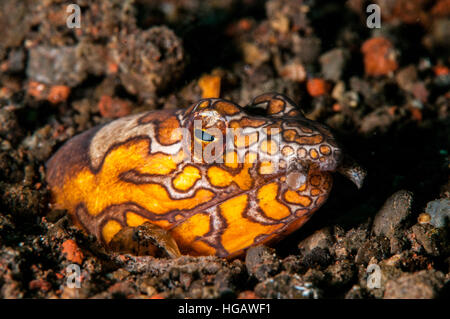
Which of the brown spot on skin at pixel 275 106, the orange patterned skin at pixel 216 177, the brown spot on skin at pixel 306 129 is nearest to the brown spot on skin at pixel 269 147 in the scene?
the orange patterned skin at pixel 216 177

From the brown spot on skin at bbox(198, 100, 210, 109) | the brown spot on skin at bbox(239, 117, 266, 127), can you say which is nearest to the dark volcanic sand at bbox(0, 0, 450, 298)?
the brown spot on skin at bbox(239, 117, 266, 127)

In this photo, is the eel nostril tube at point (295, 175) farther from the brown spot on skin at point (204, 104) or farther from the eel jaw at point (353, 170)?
the brown spot on skin at point (204, 104)

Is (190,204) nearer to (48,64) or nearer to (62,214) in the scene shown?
(62,214)

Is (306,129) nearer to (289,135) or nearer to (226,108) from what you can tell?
(289,135)

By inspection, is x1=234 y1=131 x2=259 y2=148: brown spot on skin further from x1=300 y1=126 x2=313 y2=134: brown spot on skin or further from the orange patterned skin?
x1=300 y1=126 x2=313 y2=134: brown spot on skin

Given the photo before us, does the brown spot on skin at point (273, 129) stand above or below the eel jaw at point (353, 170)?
above

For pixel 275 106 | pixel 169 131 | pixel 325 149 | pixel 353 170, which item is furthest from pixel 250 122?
pixel 353 170
